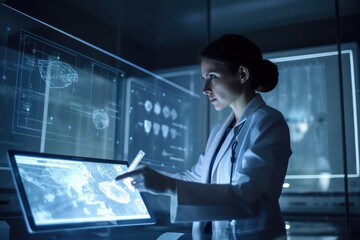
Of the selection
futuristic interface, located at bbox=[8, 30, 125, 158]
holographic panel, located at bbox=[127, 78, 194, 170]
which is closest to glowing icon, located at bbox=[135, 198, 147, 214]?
futuristic interface, located at bbox=[8, 30, 125, 158]

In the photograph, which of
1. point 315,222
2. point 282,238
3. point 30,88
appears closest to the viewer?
point 282,238

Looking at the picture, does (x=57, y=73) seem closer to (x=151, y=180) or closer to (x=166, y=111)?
(x=151, y=180)

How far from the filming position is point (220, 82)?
164 centimetres

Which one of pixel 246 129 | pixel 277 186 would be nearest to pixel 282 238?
pixel 277 186

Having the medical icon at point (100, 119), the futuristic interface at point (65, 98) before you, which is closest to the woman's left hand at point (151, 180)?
the futuristic interface at point (65, 98)

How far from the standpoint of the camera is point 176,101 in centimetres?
284

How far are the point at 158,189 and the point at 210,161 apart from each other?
58 centimetres

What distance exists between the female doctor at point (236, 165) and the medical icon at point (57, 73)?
66cm

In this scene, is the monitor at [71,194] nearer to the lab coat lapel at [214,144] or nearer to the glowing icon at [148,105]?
the lab coat lapel at [214,144]

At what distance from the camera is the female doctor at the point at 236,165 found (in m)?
1.23

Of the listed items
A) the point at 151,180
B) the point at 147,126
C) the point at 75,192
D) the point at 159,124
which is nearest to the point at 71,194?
the point at 75,192

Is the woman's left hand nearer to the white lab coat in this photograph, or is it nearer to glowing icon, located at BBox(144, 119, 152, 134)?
the white lab coat

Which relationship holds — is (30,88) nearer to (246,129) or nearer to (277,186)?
(246,129)

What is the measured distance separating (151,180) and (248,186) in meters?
0.30
